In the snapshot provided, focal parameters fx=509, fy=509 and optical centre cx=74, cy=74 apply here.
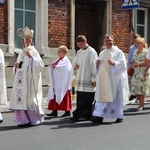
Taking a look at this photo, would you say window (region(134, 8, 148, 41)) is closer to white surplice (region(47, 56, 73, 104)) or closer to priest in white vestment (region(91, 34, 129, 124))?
white surplice (region(47, 56, 73, 104))

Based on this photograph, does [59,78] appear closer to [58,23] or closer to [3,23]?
[3,23]

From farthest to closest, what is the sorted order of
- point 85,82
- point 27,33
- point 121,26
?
1. point 121,26
2. point 85,82
3. point 27,33

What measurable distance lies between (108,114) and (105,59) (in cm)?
113

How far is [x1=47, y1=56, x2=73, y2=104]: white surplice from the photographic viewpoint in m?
11.6

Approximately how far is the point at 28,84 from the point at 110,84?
171cm

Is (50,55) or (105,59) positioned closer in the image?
(105,59)

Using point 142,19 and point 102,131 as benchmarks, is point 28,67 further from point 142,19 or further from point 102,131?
point 142,19

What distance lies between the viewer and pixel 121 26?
62.8ft

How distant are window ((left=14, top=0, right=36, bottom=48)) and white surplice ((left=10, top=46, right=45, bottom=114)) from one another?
609 cm

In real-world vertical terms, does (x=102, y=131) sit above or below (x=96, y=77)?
below

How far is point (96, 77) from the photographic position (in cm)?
1064

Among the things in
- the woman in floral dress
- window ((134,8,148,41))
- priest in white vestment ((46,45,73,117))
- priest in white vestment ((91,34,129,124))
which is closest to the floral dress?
the woman in floral dress

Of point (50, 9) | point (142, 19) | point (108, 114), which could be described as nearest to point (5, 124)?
point (108, 114)

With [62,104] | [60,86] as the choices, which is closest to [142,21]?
[60,86]
